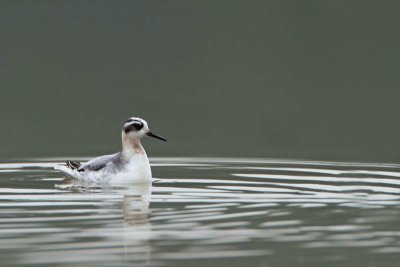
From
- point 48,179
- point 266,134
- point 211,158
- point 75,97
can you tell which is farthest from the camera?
point 75,97

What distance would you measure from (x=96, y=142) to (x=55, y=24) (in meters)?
55.7

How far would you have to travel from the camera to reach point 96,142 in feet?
112

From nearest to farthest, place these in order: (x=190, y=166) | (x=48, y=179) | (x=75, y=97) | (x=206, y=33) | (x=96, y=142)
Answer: (x=48, y=179) → (x=190, y=166) → (x=96, y=142) → (x=75, y=97) → (x=206, y=33)

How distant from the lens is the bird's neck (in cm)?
2533

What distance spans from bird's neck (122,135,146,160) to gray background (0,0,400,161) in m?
3.82

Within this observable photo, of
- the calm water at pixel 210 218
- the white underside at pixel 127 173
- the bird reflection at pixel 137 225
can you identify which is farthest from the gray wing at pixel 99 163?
the bird reflection at pixel 137 225

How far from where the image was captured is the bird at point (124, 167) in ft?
81.4

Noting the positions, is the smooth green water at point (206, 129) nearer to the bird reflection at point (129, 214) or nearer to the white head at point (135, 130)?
the bird reflection at point (129, 214)

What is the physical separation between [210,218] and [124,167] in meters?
5.60

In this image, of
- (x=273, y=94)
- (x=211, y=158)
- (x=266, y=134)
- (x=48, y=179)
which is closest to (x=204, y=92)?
(x=273, y=94)

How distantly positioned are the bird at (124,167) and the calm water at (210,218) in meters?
0.36

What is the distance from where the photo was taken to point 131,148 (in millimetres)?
25625

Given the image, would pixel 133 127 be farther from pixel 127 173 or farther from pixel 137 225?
pixel 137 225

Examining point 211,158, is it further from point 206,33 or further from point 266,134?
point 206,33
